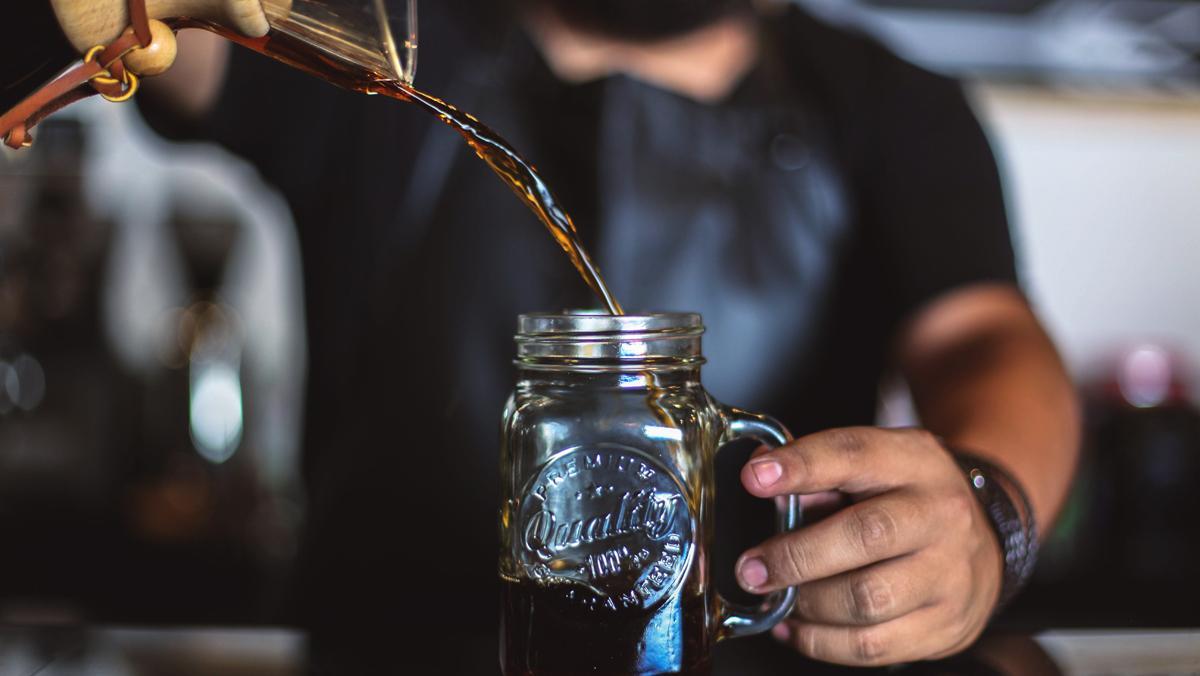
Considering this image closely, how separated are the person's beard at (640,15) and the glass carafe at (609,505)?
2.79 ft

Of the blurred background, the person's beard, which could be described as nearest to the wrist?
the person's beard

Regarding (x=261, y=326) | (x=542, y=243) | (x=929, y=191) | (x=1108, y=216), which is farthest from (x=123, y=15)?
(x=1108, y=216)

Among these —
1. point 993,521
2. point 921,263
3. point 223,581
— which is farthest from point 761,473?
point 223,581

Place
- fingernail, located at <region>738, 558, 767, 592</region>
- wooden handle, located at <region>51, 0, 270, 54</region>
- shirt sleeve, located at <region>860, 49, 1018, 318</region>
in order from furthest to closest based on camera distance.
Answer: shirt sleeve, located at <region>860, 49, 1018, 318</region> < fingernail, located at <region>738, 558, 767, 592</region> < wooden handle, located at <region>51, 0, 270, 54</region>

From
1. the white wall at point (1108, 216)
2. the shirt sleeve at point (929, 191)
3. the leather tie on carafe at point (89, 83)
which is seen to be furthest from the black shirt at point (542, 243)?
the white wall at point (1108, 216)

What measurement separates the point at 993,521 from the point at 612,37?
0.89m

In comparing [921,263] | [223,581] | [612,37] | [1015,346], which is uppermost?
[612,37]

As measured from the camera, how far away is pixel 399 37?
0.75 meters

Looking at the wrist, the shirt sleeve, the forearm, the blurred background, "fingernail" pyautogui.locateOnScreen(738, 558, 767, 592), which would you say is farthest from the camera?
the blurred background

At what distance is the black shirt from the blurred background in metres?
0.50

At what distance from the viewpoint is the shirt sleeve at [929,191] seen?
1.35m

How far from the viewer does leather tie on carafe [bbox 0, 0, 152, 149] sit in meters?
0.58

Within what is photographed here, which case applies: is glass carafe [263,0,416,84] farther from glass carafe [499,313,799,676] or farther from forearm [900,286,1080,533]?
forearm [900,286,1080,533]

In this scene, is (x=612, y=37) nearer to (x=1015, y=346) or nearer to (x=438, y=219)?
(x=438, y=219)
